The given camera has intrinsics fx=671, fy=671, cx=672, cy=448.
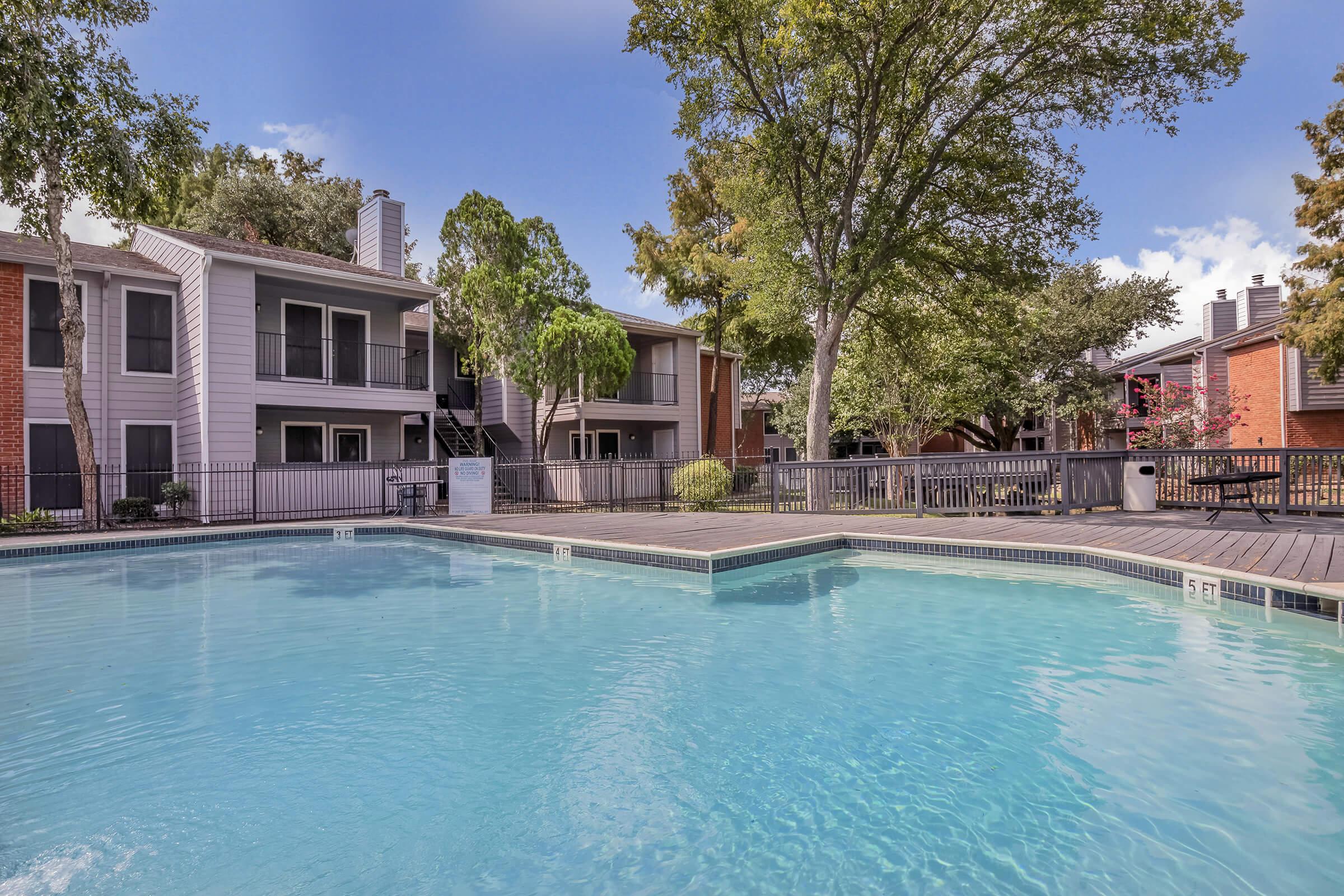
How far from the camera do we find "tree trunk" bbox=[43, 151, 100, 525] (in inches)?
493

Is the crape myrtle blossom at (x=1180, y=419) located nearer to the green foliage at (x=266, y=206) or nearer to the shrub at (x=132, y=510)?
the shrub at (x=132, y=510)

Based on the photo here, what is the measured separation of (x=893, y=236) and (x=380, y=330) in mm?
12897

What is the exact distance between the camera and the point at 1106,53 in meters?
12.7

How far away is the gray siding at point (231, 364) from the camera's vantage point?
45.7 ft

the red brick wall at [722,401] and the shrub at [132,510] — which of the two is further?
the red brick wall at [722,401]

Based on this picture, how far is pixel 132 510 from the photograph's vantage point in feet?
43.4

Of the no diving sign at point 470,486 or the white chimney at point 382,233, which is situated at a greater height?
the white chimney at point 382,233

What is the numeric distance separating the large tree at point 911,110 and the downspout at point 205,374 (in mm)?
9876

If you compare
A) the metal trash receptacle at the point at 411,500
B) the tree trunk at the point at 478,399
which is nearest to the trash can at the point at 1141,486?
the metal trash receptacle at the point at 411,500

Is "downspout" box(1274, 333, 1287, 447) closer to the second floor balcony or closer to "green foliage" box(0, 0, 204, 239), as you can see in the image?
the second floor balcony

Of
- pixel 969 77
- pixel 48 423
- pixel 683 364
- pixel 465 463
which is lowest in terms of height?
pixel 465 463

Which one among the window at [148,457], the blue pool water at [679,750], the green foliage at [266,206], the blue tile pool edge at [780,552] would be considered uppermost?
the green foliage at [266,206]

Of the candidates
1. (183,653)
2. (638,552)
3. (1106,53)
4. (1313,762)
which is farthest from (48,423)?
(1106,53)

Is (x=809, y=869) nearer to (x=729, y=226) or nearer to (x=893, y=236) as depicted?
(x=893, y=236)
